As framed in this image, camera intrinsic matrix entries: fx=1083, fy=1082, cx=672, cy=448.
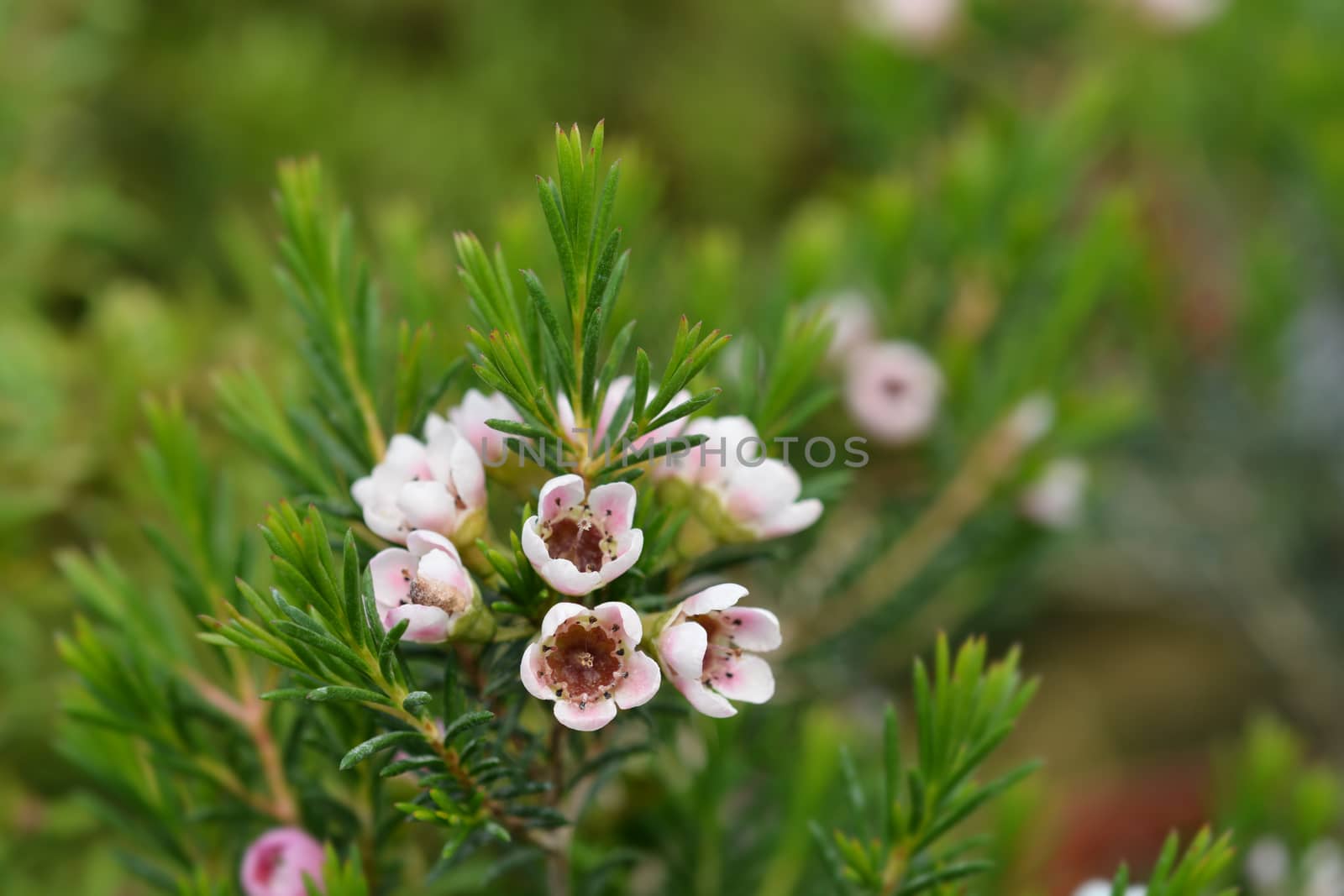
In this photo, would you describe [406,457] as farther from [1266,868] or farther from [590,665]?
[1266,868]

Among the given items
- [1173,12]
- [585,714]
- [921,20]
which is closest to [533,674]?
[585,714]

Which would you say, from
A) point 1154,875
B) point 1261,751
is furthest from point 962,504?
point 1154,875

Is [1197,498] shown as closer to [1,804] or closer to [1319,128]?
[1319,128]

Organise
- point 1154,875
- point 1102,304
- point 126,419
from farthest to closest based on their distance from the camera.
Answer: point 1102,304 → point 126,419 → point 1154,875

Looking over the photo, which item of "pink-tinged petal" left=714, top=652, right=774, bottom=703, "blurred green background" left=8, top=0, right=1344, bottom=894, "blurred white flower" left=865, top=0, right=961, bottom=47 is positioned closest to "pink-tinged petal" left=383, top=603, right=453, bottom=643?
"pink-tinged petal" left=714, top=652, right=774, bottom=703

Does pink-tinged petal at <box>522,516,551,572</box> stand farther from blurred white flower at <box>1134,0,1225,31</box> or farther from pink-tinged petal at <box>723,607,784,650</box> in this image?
blurred white flower at <box>1134,0,1225,31</box>

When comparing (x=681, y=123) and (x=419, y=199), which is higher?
(x=681, y=123)

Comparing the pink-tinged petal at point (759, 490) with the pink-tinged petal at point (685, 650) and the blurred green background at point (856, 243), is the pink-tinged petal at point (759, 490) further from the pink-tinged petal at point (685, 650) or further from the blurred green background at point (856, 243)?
the blurred green background at point (856, 243)
